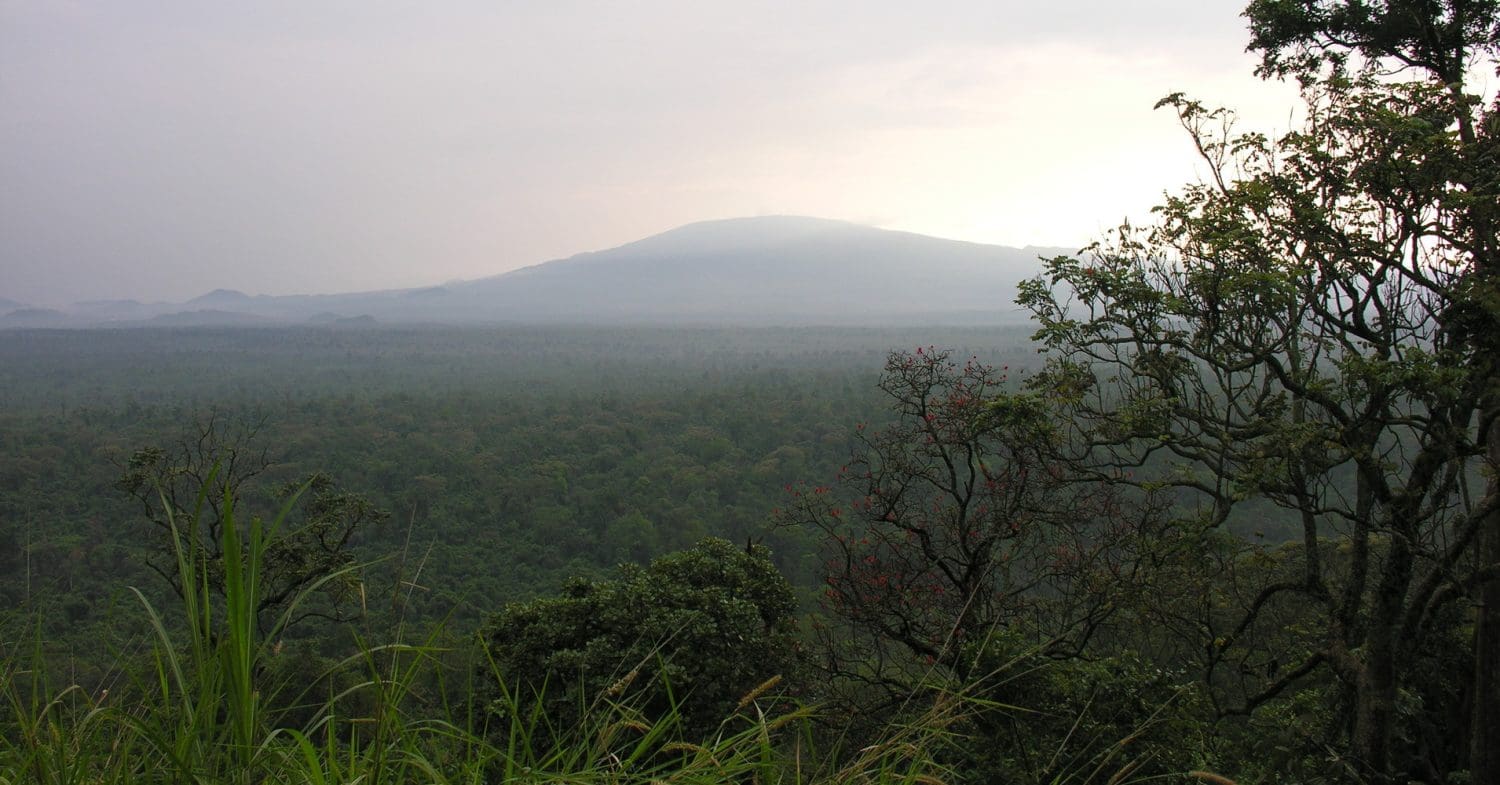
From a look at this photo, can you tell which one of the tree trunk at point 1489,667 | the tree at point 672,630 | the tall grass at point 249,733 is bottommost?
the tree at point 672,630

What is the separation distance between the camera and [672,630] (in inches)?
312

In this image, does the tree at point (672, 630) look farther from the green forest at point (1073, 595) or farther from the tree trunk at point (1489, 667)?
the tree trunk at point (1489, 667)

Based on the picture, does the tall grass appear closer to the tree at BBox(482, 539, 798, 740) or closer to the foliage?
the foliage

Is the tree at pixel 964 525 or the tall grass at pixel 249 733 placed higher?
the tall grass at pixel 249 733

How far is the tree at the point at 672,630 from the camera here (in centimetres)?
798

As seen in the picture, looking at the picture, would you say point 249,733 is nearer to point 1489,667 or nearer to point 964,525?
point 1489,667

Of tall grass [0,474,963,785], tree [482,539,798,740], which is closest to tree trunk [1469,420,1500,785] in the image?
tree [482,539,798,740]

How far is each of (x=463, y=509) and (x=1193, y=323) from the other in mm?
32229

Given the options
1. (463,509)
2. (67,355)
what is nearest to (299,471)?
(463,509)

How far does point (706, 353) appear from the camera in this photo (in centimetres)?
12250

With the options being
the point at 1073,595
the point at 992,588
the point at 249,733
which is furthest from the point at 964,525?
the point at 249,733

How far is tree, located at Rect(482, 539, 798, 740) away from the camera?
7977 millimetres

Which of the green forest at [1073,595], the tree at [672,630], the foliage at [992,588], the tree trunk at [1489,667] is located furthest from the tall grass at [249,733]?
the tree at [672,630]

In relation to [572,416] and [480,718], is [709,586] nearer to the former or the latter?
[480,718]
